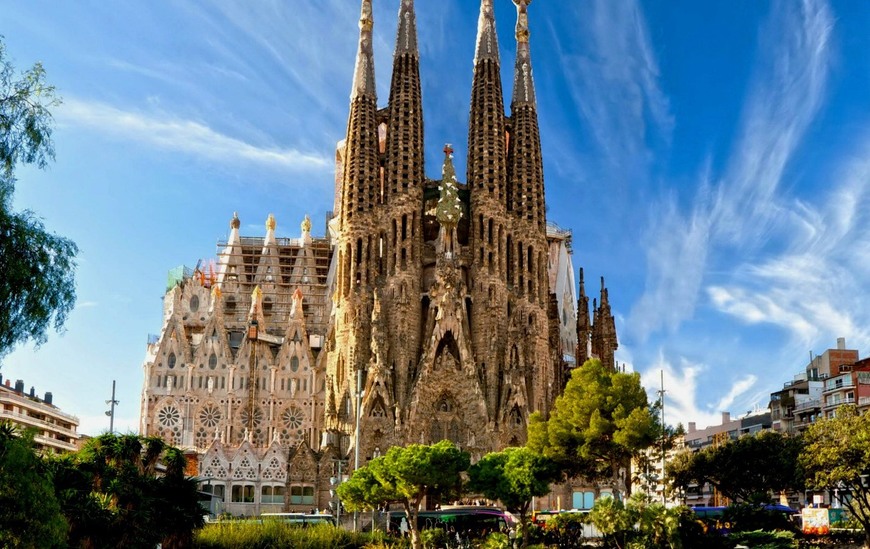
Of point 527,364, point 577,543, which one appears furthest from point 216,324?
point 577,543

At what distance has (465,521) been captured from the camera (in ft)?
137

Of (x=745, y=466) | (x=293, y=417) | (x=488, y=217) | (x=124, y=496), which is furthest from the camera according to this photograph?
(x=293, y=417)

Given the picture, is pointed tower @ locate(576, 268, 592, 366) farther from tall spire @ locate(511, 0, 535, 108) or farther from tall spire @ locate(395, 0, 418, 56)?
tall spire @ locate(395, 0, 418, 56)

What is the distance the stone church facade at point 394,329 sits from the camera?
61.7m

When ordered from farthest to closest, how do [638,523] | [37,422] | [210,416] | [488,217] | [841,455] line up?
[37,422] < [210,416] < [488,217] < [841,455] < [638,523]

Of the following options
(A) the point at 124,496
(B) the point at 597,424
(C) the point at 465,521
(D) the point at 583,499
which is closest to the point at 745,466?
(B) the point at 597,424

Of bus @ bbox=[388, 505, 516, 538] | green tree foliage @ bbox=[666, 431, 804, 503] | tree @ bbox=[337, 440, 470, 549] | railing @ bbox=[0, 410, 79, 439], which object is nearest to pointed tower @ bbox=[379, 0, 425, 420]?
bus @ bbox=[388, 505, 516, 538]

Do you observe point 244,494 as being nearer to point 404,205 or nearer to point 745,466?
point 404,205

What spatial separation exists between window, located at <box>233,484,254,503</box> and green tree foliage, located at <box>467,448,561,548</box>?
2585 centimetres

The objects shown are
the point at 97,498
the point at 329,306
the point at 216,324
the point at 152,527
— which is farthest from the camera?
the point at 329,306

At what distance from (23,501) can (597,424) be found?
28.2 m

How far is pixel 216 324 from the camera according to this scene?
70.4 meters

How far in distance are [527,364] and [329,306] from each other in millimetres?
19408

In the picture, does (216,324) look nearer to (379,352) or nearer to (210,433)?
(210,433)
